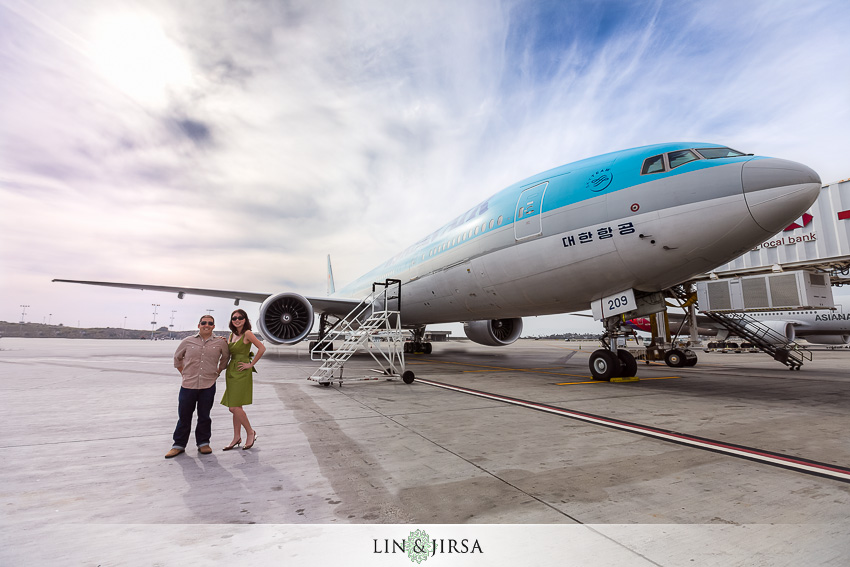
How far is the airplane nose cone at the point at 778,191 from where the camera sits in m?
5.73

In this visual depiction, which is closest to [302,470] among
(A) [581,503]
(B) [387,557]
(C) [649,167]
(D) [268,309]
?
(B) [387,557]

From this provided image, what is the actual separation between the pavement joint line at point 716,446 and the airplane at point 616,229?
10.5 ft

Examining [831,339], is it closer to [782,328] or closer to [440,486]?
[782,328]

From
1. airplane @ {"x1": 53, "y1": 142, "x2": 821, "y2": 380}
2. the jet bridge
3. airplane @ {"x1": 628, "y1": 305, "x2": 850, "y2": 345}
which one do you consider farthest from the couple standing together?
airplane @ {"x1": 628, "y1": 305, "x2": 850, "y2": 345}

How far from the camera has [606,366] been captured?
850cm

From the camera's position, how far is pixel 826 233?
44.0 ft

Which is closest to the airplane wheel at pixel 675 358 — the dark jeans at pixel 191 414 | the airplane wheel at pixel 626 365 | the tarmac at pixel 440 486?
the airplane wheel at pixel 626 365

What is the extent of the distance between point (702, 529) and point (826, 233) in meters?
17.0

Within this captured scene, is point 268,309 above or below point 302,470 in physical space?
above

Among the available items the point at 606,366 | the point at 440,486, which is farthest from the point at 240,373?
the point at 606,366

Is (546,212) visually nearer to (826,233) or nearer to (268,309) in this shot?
(268,309)

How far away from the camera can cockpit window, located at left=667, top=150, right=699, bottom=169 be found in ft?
21.9

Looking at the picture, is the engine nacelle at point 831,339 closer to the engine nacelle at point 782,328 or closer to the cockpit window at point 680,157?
the engine nacelle at point 782,328

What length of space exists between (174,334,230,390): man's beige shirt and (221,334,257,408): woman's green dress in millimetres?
116
